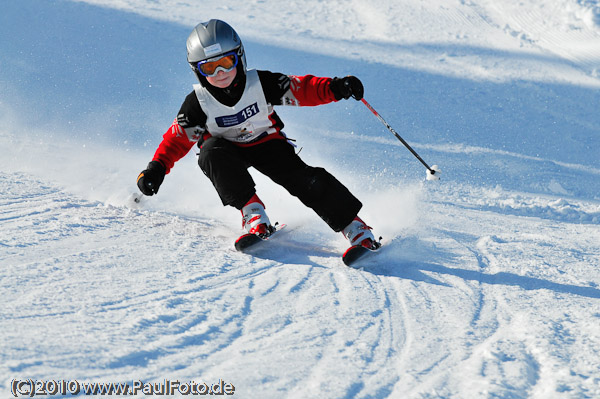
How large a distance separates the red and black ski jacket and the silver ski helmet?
0.28m

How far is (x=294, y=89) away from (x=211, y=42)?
621 mm

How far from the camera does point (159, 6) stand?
10.1 metres

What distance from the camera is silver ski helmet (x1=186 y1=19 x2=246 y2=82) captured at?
3615 millimetres

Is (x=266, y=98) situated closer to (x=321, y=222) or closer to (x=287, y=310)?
(x=321, y=222)

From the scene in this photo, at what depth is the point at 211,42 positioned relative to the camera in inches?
142

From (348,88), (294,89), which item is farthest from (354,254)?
(294,89)

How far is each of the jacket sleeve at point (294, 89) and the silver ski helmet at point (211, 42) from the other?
0.29 meters

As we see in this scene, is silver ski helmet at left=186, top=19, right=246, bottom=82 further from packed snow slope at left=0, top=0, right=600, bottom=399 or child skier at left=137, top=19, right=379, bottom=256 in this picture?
packed snow slope at left=0, top=0, right=600, bottom=399

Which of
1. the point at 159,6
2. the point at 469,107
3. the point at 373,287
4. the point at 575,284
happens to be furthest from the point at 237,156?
the point at 159,6

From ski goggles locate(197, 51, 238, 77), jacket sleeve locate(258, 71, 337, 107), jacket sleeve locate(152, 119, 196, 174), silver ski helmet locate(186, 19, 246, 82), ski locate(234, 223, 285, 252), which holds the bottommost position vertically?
ski locate(234, 223, 285, 252)

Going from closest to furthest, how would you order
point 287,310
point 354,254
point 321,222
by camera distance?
point 287,310 → point 354,254 → point 321,222

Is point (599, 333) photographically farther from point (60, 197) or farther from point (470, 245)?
point (60, 197)

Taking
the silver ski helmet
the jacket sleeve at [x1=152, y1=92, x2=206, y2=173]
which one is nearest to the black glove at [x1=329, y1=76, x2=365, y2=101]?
the silver ski helmet

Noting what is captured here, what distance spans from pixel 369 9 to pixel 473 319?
8526 mm
